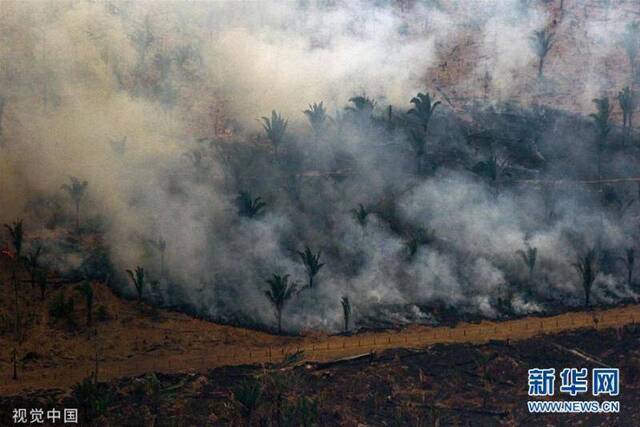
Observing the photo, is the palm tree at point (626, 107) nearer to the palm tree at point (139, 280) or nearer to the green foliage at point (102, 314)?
the palm tree at point (139, 280)

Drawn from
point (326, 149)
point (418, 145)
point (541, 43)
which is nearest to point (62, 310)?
point (326, 149)

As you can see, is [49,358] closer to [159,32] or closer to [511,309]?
[511,309]

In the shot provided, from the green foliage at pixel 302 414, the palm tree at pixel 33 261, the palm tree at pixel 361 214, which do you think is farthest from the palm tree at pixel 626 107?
the palm tree at pixel 33 261

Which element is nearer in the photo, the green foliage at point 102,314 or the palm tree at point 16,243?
the green foliage at point 102,314

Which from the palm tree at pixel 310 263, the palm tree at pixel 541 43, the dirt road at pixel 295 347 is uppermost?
the palm tree at pixel 541 43

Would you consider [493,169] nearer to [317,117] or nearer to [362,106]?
[362,106]

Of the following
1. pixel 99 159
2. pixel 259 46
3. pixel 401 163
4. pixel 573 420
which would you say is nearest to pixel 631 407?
pixel 573 420
